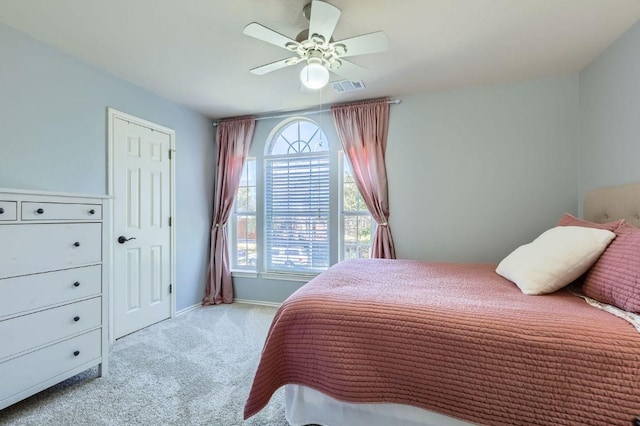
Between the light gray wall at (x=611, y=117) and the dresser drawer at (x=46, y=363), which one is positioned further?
the light gray wall at (x=611, y=117)

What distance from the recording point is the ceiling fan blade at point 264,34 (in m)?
1.64

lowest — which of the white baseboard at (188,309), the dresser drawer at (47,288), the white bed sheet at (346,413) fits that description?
the white baseboard at (188,309)

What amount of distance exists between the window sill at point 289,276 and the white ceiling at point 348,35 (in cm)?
209

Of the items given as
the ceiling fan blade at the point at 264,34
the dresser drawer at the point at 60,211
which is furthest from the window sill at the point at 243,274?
the ceiling fan blade at the point at 264,34

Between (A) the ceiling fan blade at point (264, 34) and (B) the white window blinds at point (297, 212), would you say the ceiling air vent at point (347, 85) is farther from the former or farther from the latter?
(A) the ceiling fan blade at point (264, 34)

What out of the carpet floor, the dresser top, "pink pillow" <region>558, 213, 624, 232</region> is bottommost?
the carpet floor

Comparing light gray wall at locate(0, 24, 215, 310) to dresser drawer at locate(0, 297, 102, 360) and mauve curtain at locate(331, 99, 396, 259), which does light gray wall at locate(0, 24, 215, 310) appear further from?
mauve curtain at locate(331, 99, 396, 259)

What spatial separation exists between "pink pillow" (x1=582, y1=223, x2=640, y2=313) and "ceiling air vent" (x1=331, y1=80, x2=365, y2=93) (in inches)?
87.4

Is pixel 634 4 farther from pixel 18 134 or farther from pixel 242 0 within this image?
pixel 18 134

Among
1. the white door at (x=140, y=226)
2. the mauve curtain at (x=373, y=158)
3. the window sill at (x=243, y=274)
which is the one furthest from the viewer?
the window sill at (x=243, y=274)

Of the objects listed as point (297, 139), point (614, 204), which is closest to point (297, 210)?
point (297, 139)

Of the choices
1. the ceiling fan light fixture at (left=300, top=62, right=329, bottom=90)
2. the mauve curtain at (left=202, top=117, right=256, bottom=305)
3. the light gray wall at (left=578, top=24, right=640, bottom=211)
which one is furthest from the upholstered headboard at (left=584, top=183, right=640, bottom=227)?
the mauve curtain at (left=202, top=117, right=256, bottom=305)

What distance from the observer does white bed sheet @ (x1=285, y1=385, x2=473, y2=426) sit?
48.8 inches

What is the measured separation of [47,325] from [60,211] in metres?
0.69
